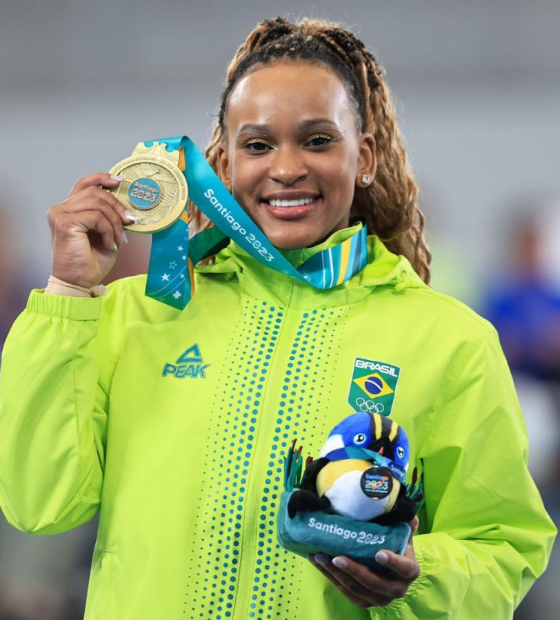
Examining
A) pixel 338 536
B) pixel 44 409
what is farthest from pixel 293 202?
pixel 338 536

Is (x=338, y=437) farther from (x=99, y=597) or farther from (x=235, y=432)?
(x=99, y=597)

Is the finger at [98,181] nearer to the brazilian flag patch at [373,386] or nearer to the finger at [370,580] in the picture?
the brazilian flag patch at [373,386]

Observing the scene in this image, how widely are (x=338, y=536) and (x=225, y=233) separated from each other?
0.67m

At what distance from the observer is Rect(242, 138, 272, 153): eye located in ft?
5.78

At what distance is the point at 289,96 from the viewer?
1.74 metres

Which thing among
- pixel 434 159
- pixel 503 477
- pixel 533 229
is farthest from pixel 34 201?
pixel 503 477

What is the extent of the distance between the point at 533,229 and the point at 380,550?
3383 mm

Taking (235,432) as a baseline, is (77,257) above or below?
above

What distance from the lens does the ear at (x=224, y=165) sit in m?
1.91

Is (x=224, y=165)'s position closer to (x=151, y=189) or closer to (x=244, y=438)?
(x=151, y=189)

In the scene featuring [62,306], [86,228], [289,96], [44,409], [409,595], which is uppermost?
[289,96]

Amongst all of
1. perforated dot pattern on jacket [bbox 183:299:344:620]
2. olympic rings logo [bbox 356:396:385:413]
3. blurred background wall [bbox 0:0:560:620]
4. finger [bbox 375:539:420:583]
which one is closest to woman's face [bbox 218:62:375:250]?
perforated dot pattern on jacket [bbox 183:299:344:620]

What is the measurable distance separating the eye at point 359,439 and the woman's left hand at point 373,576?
145 millimetres

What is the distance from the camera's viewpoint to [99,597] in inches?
64.7
